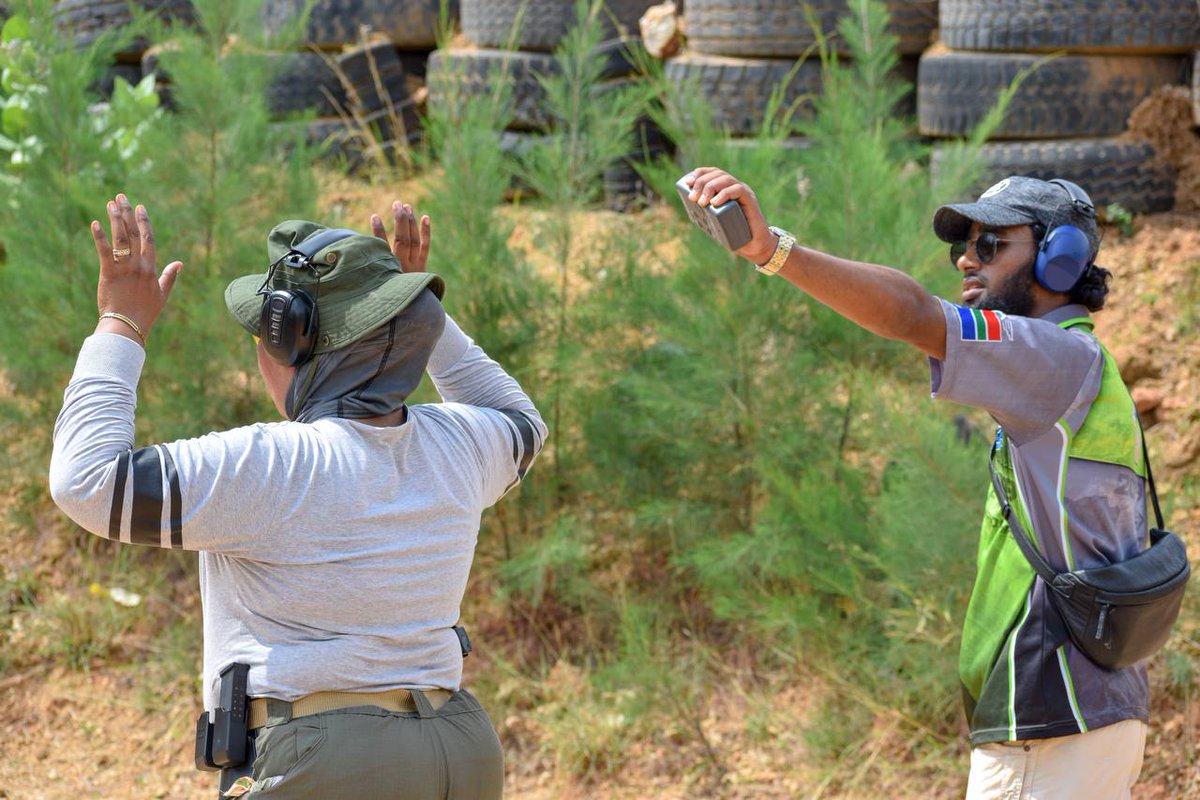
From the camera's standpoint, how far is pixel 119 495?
1.97 m

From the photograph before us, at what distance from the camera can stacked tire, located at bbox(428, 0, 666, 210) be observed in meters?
7.01

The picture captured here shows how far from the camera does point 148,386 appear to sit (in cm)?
571

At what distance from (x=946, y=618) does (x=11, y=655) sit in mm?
3862

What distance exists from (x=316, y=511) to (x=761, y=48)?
4.98m

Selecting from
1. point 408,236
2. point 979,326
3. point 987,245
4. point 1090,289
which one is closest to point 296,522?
point 408,236

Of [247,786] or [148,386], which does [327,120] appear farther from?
[247,786]

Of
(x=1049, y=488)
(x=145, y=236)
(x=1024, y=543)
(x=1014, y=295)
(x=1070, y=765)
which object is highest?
(x=145, y=236)

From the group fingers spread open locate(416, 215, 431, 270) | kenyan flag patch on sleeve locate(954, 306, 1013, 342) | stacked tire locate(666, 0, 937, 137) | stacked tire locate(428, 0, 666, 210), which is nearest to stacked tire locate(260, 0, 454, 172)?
stacked tire locate(428, 0, 666, 210)

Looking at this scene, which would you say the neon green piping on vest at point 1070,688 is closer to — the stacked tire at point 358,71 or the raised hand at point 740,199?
the raised hand at point 740,199

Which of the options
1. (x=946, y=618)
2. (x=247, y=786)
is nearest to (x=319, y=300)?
(x=247, y=786)

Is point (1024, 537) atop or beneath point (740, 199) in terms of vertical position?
beneath

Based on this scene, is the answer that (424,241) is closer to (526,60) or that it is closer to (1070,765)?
(1070,765)

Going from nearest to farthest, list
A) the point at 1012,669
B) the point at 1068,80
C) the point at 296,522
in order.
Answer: the point at 296,522 → the point at 1012,669 → the point at 1068,80

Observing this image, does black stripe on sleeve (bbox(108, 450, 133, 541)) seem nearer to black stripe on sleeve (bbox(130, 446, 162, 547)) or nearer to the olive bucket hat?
black stripe on sleeve (bbox(130, 446, 162, 547))
